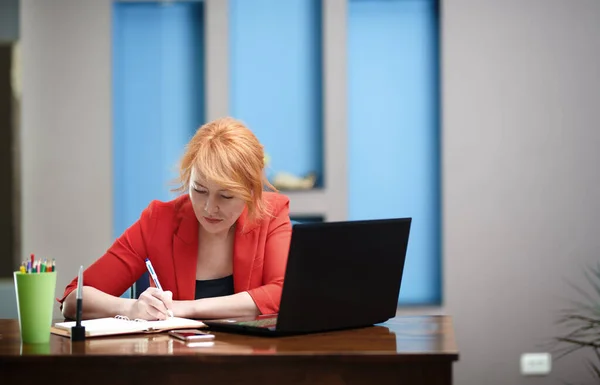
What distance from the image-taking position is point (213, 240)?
231 cm

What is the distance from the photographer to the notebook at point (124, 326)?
165 cm

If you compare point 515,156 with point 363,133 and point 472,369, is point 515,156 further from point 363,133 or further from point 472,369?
point 472,369

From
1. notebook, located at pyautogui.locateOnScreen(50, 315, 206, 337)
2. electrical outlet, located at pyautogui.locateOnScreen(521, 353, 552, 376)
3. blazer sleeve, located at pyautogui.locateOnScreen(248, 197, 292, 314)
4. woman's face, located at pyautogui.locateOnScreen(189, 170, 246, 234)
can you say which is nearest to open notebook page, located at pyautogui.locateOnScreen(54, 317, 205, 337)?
notebook, located at pyautogui.locateOnScreen(50, 315, 206, 337)

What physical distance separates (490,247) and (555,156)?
0.57 meters

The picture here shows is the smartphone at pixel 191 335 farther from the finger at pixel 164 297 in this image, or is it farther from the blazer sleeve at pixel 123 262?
the blazer sleeve at pixel 123 262

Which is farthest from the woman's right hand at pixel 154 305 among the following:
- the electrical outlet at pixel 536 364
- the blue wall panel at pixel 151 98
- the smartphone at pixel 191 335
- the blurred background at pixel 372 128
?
the electrical outlet at pixel 536 364

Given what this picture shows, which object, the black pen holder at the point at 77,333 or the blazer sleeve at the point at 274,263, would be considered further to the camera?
the blazer sleeve at the point at 274,263

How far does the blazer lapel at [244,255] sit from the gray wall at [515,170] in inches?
75.3

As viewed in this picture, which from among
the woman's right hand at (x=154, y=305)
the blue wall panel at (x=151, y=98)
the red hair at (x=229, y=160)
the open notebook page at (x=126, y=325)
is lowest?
the open notebook page at (x=126, y=325)

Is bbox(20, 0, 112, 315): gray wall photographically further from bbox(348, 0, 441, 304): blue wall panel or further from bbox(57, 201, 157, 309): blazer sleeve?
bbox(57, 201, 157, 309): blazer sleeve

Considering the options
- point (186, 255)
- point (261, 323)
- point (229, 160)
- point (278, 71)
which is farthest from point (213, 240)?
point (278, 71)

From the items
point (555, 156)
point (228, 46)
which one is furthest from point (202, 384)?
point (555, 156)

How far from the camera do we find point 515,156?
13.1 feet

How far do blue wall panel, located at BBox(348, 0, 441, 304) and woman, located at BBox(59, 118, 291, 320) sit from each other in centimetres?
172
